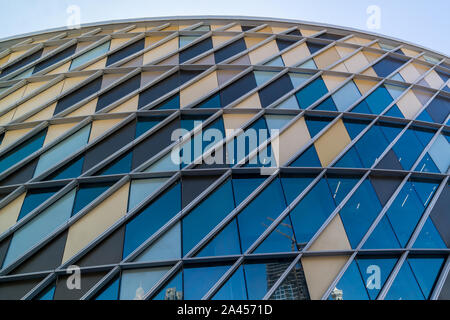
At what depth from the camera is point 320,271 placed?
29.0ft

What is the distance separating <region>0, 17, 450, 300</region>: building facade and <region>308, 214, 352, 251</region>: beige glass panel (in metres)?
0.05

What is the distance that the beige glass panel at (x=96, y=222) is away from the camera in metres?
9.06

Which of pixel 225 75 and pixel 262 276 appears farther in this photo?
pixel 225 75

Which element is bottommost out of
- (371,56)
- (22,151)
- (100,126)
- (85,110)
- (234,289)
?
(234,289)

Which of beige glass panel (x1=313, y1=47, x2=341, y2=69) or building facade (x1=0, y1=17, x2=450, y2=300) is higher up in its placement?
beige glass panel (x1=313, y1=47, x2=341, y2=69)

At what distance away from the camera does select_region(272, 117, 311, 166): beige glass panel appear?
11242 millimetres

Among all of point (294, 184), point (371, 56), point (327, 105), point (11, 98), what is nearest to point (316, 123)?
point (327, 105)

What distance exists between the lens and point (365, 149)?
12234 mm

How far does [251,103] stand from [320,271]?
23.8 ft

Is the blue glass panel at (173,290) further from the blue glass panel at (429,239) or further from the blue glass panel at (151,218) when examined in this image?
the blue glass panel at (429,239)

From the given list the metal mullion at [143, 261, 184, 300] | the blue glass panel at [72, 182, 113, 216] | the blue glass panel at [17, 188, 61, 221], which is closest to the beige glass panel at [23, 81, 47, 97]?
the blue glass panel at [17, 188, 61, 221]

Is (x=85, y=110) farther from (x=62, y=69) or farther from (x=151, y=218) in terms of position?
(x=151, y=218)

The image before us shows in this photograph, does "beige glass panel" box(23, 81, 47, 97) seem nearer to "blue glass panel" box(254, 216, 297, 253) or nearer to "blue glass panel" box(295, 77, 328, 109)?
"blue glass panel" box(295, 77, 328, 109)
